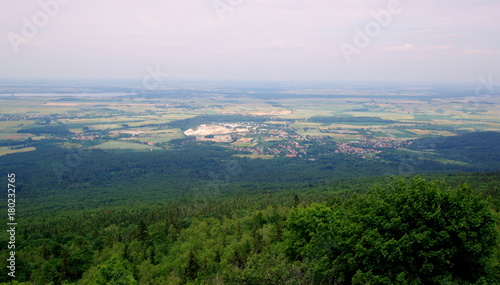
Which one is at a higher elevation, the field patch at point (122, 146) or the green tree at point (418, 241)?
the green tree at point (418, 241)

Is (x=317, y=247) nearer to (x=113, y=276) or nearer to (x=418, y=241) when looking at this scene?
(x=418, y=241)

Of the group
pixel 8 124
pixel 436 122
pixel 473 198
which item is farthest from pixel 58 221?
pixel 436 122

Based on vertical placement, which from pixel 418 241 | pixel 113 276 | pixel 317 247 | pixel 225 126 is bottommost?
pixel 225 126

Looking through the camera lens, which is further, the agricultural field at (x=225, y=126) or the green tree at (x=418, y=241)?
the agricultural field at (x=225, y=126)

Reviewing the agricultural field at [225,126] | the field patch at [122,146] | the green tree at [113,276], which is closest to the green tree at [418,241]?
the green tree at [113,276]

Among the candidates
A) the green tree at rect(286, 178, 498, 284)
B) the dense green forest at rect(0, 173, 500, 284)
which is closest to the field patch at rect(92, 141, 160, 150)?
the dense green forest at rect(0, 173, 500, 284)

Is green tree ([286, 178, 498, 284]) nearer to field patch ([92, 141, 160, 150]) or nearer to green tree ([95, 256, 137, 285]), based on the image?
green tree ([95, 256, 137, 285])

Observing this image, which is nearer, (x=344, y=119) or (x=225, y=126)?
(x=225, y=126)

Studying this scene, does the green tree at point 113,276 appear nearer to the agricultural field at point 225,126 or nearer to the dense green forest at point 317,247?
the dense green forest at point 317,247

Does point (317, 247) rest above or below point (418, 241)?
below

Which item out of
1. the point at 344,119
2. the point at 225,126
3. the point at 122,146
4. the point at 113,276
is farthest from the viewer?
the point at 344,119

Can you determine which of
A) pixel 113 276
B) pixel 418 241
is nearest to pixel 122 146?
pixel 113 276
